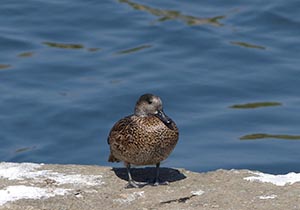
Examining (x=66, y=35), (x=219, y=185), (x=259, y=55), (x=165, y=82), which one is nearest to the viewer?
Answer: (x=219, y=185)

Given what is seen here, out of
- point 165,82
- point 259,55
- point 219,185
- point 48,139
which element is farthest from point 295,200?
point 259,55

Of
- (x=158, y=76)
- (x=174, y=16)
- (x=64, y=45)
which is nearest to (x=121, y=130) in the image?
(x=158, y=76)

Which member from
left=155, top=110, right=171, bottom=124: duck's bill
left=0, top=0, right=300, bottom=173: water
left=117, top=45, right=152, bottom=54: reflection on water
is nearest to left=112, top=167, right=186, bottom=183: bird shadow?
left=155, top=110, right=171, bottom=124: duck's bill

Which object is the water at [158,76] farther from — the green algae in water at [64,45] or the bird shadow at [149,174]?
the bird shadow at [149,174]

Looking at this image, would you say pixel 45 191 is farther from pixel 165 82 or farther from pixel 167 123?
pixel 165 82

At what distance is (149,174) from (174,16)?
30.2 feet

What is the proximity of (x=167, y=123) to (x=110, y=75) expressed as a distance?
6.71 metres

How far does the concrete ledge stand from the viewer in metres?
8.05

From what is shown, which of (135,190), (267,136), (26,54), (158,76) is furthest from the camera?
(26,54)

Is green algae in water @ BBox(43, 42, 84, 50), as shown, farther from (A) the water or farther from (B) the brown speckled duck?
(B) the brown speckled duck

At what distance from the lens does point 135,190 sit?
8.46 metres

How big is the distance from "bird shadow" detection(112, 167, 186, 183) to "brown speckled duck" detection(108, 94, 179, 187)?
165 millimetres

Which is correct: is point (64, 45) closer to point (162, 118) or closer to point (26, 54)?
point (26, 54)

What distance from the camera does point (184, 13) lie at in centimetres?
1816
